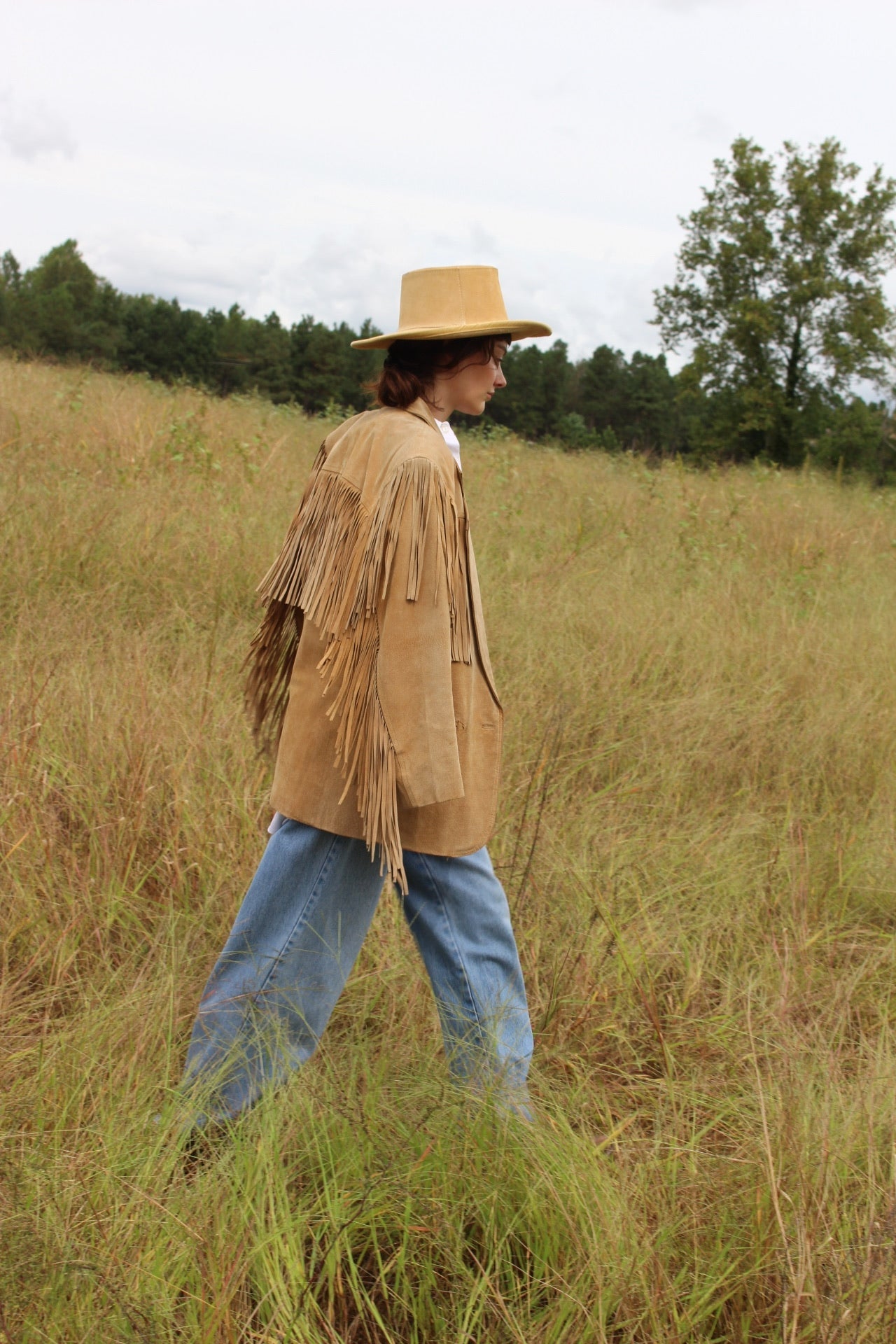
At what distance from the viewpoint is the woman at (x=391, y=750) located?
180 centimetres

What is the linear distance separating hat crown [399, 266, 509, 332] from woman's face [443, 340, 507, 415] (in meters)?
0.07

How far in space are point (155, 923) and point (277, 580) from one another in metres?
0.99

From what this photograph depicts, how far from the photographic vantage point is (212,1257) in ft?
5.00

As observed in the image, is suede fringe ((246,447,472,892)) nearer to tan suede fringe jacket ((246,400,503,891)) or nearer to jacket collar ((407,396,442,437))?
tan suede fringe jacket ((246,400,503,891))

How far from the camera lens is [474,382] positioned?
2.02 metres

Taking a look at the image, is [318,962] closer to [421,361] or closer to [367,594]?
[367,594]

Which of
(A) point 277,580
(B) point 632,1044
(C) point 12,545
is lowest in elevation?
(B) point 632,1044

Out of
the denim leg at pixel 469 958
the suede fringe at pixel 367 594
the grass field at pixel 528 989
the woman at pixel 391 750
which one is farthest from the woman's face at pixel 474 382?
the grass field at pixel 528 989

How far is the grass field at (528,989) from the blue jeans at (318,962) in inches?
4.2

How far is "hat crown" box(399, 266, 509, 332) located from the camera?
1960mm

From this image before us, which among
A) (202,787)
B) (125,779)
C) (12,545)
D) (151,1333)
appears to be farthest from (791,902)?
(12,545)

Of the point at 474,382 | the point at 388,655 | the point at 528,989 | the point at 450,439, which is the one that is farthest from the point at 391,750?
the point at 528,989

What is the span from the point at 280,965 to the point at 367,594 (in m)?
0.72

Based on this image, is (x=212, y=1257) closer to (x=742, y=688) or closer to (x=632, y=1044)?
(x=632, y=1044)
